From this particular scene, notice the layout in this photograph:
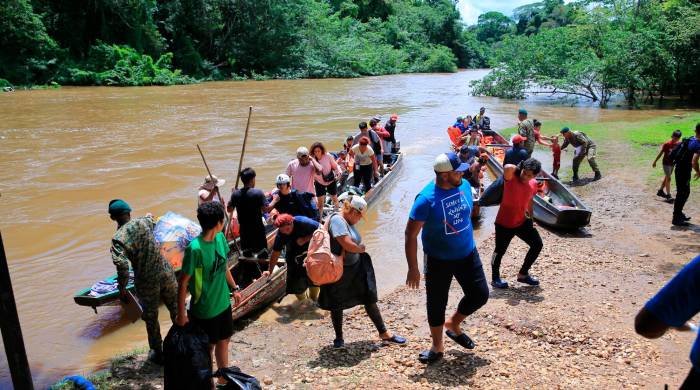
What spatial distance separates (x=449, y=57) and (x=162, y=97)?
44.9 metres

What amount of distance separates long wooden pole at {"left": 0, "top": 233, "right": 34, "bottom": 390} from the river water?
254cm

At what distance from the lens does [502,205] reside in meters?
6.51

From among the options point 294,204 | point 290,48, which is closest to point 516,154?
point 294,204

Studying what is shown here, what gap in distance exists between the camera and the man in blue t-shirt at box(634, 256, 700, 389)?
225 centimetres

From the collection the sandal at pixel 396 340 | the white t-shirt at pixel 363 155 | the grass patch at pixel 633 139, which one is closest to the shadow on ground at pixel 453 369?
the sandal at pixel 396 340

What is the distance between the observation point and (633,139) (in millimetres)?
17938

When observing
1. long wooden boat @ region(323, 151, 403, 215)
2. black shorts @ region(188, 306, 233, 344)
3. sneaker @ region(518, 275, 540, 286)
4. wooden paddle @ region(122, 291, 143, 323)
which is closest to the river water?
long wooden boat @ region(323, 151, 403, 215)

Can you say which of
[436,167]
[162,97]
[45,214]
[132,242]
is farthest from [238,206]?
[162,97]

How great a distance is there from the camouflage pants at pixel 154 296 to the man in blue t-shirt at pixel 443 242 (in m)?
2.46

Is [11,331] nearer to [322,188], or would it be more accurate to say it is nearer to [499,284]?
[499,284]

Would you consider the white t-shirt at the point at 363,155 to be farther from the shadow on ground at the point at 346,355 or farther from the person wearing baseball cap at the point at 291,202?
the shadow on ground at the point at 346,355

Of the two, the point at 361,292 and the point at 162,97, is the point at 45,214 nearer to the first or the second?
the point at 361,292

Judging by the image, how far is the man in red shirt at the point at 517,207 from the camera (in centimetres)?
638

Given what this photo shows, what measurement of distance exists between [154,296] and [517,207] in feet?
14.0
